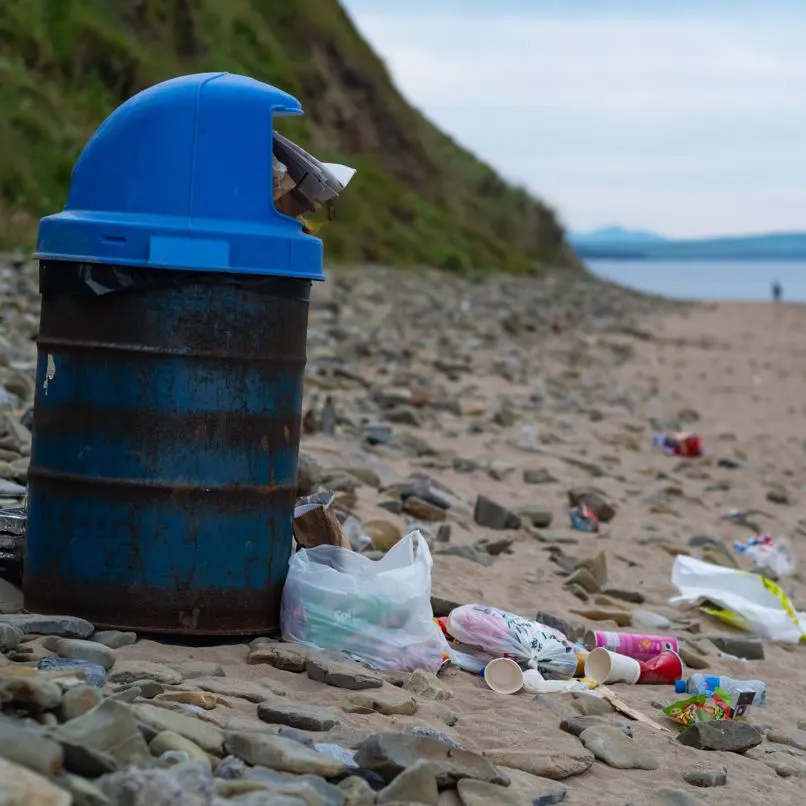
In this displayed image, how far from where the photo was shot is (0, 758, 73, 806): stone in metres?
2.36

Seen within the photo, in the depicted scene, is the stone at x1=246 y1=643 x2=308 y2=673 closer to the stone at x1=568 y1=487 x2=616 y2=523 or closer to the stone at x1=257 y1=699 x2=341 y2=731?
the stone at x1=257 y1=699 x2=341 y2=731

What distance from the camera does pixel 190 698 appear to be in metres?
3.34

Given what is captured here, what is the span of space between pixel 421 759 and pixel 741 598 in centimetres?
329

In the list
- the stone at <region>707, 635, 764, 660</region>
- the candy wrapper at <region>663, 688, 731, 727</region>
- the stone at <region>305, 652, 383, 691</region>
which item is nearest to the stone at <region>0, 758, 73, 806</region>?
the stone at <region>305, 652, 383, 691</region>

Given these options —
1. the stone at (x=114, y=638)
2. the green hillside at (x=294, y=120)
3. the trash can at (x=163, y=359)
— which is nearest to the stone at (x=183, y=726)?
the stone at (x=114, y=638)

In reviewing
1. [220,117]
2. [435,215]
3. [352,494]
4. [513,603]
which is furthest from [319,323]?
[435,215]

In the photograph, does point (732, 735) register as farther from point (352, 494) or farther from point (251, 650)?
point (352, 494)

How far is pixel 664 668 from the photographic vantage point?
15.5 ft

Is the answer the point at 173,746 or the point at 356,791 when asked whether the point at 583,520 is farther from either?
the point at 173,746

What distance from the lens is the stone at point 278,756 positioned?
2.96 meters

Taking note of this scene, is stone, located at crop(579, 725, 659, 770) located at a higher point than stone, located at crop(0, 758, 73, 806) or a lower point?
lower

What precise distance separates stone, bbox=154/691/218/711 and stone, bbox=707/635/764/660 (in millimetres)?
2647

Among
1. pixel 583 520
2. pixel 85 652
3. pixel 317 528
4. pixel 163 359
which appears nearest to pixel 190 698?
pixel 85 652

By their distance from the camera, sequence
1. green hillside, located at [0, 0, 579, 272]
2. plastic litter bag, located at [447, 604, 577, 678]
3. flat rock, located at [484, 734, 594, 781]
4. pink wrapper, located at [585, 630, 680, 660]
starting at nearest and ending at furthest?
flat rock, located at [484, 734, 594, 781] → plastic litter bag, located at [447, 604, 577, 678] → pink wrapper, located at [585, 630, 680, 660] → green hillside, located at [0, 0, 579, 272]
